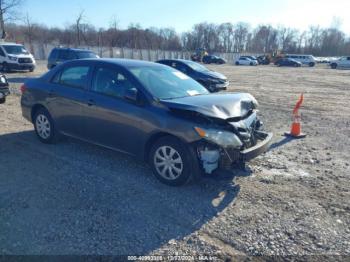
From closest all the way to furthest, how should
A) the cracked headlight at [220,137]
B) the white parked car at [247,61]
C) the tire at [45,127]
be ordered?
the cracked headlight at [220,137]
the tire at [45,127]
the white parked car at [247,61]

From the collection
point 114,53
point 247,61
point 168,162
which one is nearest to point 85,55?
point 168,162

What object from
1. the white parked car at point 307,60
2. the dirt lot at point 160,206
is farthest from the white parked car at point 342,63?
the dirt lot at point 160,206

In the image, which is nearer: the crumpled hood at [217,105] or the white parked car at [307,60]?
the crumpled hood at [217,105]

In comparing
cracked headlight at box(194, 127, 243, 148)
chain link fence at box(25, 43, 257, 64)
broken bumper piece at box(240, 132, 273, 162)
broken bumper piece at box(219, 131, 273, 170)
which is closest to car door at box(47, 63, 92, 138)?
cracked headlight at box(194, 127, 243, 148)

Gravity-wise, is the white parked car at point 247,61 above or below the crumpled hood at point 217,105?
above

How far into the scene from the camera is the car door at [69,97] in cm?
500

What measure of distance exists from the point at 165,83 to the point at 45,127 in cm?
259

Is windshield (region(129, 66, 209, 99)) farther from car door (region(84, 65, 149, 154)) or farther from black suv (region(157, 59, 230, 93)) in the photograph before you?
black suv (region(157, 59, 230, 93))

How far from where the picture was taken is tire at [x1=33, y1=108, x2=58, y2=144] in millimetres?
5559

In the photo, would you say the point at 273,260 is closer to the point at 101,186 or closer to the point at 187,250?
the point at 187,250

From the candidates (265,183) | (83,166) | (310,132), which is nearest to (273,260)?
(265,183)

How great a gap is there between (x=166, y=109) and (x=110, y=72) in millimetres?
1287

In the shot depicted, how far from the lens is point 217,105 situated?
13.4 feet

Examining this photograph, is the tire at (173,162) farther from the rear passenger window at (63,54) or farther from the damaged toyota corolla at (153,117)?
the rear passenger window at (63,54)
